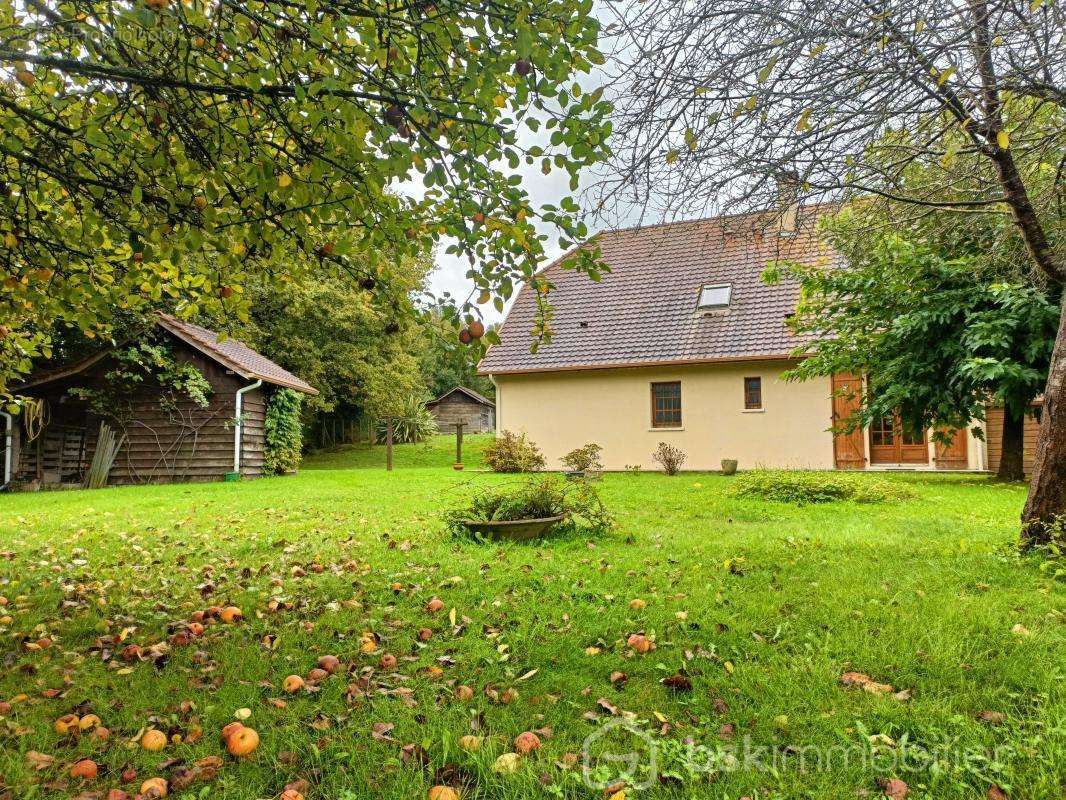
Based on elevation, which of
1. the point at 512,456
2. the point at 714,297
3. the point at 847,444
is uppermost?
the point at 714,297

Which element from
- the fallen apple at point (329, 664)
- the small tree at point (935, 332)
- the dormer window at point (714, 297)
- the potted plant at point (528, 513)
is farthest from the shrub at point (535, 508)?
the dormer window at point (714, 297)

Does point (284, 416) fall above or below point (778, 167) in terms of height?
below

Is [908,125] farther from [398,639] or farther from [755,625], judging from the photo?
[398,639]

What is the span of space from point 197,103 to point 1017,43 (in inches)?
176

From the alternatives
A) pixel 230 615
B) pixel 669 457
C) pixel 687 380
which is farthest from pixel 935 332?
pixel 230 615

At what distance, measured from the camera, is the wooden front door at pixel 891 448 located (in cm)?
1424

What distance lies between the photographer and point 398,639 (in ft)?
9.89

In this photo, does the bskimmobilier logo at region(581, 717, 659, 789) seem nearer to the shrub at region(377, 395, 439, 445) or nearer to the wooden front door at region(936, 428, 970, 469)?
the wooden front door at region(936, 428, 970, 469)

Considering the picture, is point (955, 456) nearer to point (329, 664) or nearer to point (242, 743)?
point (329, 664)

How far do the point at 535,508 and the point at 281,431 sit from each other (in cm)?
1267

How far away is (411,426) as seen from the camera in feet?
95.6

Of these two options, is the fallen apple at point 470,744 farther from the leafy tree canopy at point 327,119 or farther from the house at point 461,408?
the house at point 461,408

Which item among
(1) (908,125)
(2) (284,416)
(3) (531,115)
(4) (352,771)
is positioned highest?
(1) (908,125)

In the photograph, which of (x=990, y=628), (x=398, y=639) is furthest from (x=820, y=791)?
(x=398, y=639)
